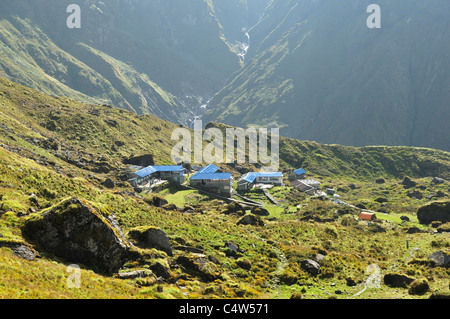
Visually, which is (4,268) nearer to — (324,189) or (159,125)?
(324,189)

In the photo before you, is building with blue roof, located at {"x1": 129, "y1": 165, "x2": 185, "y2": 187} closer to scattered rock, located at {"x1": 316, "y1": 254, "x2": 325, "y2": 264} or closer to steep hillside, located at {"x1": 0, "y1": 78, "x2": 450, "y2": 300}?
steep hillside, located at {"x1": 0, "y1": 78, "x2": 450, "y2": 300}

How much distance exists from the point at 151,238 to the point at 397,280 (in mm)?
21587

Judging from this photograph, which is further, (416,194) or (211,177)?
(416,194)

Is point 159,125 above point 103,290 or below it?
above

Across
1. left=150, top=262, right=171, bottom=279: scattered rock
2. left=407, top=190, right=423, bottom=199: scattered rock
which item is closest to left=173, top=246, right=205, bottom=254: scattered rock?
left=150, top=262, right=171, bottom=279: scattered rock

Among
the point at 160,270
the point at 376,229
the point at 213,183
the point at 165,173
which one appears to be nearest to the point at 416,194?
the point at 376,229

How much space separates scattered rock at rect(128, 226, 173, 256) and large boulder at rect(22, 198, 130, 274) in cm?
480

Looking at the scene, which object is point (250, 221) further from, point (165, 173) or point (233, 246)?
point (165, 173)

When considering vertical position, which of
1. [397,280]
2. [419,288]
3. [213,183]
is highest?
[213,183]

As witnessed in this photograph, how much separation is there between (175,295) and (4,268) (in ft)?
31.0

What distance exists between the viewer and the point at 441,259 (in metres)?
31.8

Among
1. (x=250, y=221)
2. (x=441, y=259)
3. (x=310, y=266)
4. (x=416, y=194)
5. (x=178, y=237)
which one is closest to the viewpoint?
(x=310, y=266)

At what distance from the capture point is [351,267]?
32250 mm
